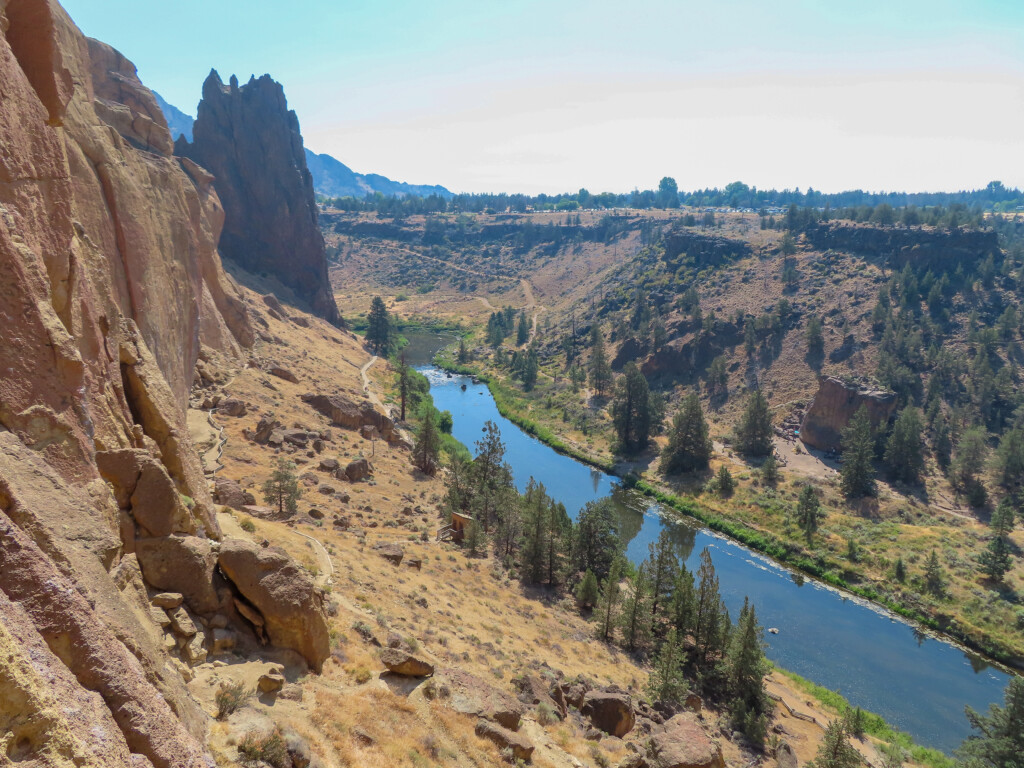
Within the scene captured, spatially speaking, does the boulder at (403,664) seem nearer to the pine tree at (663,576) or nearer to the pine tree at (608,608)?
the pine tree at (608,608)

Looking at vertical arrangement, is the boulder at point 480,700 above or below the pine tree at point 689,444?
above

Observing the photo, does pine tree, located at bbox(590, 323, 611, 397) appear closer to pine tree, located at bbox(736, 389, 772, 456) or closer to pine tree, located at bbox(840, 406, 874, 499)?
pine tree, located at bbox(736, 389, 772, 456)

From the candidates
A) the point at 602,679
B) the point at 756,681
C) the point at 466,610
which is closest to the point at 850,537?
the point at 756,681

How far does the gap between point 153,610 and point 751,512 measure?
189ft

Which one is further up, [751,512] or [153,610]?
[153,610]

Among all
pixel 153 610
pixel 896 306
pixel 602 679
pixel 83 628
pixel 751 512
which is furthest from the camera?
pixel 896 306

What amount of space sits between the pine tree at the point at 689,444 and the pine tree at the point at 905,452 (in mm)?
19787

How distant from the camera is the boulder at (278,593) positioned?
1598 cm

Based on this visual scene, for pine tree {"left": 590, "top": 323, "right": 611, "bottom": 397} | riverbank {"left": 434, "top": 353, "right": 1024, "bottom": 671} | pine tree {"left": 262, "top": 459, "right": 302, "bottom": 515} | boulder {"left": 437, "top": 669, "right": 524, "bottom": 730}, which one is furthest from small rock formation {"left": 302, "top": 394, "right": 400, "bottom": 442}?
boulder {"left": 437, "top": 669, "right": 524, "bottom": 730}

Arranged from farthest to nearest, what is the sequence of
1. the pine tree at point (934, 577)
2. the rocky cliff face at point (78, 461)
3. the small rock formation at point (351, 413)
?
1. the small rock formation at point (351, 413)
2. the pine tree at point (934, 577)
3. the rocky cliff face at point (78, 461)

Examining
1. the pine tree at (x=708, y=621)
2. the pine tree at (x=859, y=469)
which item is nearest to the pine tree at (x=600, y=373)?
the pine tree at (x=859, y=469)

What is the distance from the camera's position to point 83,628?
26.7ft

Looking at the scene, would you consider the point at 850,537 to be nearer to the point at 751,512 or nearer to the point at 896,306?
the point at 751,512

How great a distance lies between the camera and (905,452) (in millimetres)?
63625
